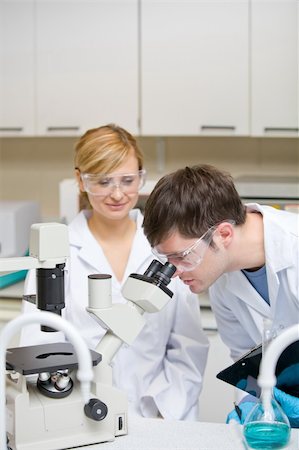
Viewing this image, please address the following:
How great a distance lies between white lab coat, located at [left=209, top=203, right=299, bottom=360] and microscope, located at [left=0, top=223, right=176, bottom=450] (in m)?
0.34

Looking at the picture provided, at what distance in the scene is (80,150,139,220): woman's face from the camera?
2.22 m

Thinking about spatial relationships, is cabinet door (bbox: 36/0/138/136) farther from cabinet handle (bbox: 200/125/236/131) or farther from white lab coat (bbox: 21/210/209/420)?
white lab coat (bbox: 21/210/209/420)

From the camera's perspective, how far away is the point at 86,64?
10.8ft

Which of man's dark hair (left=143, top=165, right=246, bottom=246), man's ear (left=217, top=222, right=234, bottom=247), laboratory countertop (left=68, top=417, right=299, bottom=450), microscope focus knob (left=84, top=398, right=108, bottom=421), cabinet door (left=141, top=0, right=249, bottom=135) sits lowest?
laboratory countertop (left=68, top=417, right=299, bottom=450)

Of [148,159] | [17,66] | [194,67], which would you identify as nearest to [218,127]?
[194,67]

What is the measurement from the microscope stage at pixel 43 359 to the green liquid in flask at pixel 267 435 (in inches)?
13.6

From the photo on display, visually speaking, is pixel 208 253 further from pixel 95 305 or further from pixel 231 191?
pixel 95 305

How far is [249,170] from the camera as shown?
11.5ft

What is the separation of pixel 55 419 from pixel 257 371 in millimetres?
A: 467

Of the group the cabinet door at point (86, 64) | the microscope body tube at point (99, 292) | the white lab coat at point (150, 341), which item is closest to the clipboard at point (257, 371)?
the microscope body tube at point (99, 292)

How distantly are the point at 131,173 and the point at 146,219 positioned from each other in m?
0.51

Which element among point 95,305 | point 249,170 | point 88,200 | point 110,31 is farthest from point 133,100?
point 95,305

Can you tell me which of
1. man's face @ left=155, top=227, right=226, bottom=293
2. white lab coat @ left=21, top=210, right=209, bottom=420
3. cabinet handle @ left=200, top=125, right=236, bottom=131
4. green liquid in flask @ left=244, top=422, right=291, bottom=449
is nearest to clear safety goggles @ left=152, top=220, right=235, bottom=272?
man's face @ left=155, top=227, right=226, bottom=293

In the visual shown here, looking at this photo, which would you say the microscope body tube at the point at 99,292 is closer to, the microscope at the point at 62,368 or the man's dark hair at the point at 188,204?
the microscope at the point at 62,368
